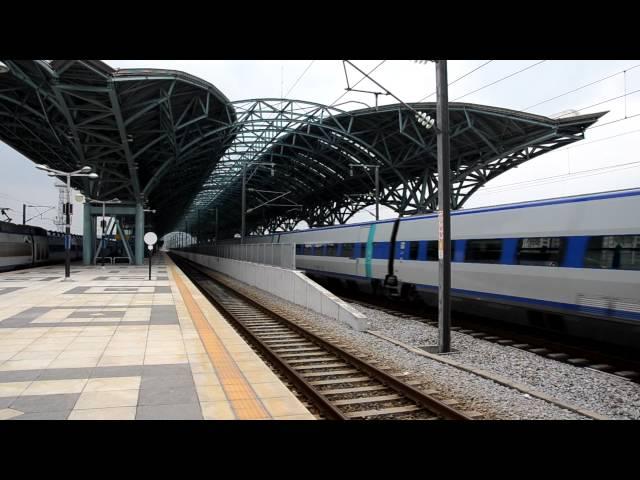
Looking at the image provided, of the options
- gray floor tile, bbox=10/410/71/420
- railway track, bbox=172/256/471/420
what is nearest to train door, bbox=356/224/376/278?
railway track, bbox=172/256/471/420

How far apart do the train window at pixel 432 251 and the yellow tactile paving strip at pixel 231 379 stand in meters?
6.76

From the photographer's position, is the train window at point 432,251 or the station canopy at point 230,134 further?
the station canopy at point 230,134

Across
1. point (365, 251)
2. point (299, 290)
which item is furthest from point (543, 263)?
point (365, 251)

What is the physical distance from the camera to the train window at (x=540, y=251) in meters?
10.0

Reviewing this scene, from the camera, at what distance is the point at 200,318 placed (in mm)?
12367

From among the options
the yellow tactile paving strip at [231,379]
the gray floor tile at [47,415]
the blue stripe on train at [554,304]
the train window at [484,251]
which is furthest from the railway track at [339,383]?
the train window at [484,251]

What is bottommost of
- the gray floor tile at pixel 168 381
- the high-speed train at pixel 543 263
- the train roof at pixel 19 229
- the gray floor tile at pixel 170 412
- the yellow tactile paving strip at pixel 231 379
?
the yellow tactile paving strip at pixel 231 379

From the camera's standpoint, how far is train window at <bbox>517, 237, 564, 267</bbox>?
10015 millimetres

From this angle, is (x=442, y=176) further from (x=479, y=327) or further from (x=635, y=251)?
(x=479, y=327)

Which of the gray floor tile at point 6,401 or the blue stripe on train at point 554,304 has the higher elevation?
the blue stripe on train at point 554,304

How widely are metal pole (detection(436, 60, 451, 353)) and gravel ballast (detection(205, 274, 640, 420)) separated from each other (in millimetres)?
536

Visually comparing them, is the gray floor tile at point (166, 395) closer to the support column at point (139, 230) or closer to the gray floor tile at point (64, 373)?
the gray floor tile at point (64, 373)

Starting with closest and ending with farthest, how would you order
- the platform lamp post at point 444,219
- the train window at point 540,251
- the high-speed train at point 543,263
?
1. the high-speed train at point 543,263
2. the platform lamp post at point 444,219
3. the train window at point 540,251
